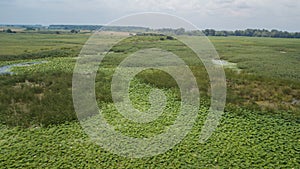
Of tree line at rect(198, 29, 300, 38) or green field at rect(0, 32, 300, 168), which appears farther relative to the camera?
tree line at rect(198, 29, 300, 38)

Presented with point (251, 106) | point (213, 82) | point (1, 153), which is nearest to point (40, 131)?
point (1, 153)

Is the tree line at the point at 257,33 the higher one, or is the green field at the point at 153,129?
the tree line at the point at 257,33

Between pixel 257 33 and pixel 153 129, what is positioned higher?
pixel 257 33

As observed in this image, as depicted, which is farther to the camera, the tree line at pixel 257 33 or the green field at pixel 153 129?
the tree line at pixel 257 33

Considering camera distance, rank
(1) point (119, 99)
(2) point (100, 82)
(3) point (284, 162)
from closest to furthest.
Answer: (3) point (284, 162), (1) point (119, 99), (2) point (100, 82)

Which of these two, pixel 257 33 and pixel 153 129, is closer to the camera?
pixel 153 129

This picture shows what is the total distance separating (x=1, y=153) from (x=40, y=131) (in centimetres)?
144

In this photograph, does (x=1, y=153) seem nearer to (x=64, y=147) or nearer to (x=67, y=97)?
(x=64, y=147)

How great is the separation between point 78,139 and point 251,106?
7.04 metres

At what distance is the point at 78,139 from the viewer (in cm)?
778

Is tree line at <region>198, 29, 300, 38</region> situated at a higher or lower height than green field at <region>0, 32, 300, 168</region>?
higher

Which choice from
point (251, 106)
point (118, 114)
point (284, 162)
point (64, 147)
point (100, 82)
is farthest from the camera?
point (100, 82)

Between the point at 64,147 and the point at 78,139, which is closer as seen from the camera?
the point at 64,147

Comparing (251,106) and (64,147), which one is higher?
(251,106)
